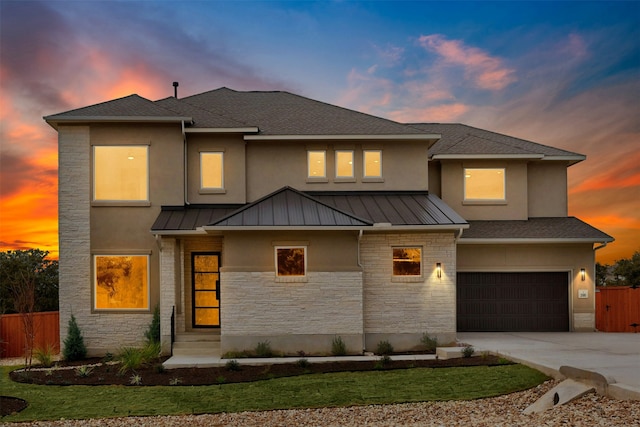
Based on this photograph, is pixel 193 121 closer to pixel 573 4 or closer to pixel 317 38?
pixel 317 38

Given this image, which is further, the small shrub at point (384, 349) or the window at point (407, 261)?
the window at point (407, 261)

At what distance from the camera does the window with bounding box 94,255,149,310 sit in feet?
54.1

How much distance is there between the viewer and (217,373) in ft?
40.7

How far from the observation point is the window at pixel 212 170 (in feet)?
57.6

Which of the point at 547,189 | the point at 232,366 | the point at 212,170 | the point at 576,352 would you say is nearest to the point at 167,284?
the point at 212,170

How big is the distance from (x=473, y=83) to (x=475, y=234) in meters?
6.05

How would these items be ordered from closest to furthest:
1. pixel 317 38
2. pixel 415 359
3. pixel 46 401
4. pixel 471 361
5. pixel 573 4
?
1. pixel 46 401
2. pixel 471 361
3. pixel 415 359
4. pixel 573 4
5. pixel 317 38

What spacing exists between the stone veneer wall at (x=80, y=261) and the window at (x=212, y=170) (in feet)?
11.0

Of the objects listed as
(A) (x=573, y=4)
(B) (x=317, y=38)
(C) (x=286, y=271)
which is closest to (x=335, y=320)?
(C) (x=286, y=271)

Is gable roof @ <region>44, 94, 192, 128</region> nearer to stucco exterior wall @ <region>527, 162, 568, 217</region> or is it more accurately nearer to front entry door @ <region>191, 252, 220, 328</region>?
front entry door @ <region>191, 252, 220, 328</region>

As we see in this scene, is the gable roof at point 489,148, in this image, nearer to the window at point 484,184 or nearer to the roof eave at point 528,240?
the window at point 484,184

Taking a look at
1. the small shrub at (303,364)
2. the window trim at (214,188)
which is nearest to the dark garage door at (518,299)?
the small shrub at (303,364)

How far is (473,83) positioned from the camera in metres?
20.5

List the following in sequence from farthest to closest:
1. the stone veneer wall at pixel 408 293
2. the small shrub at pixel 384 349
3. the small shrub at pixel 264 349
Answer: the stone veneer wall at pixel 408 293 < the small shrub at pixel 384 349 < the small shrub at pixel 264 349
